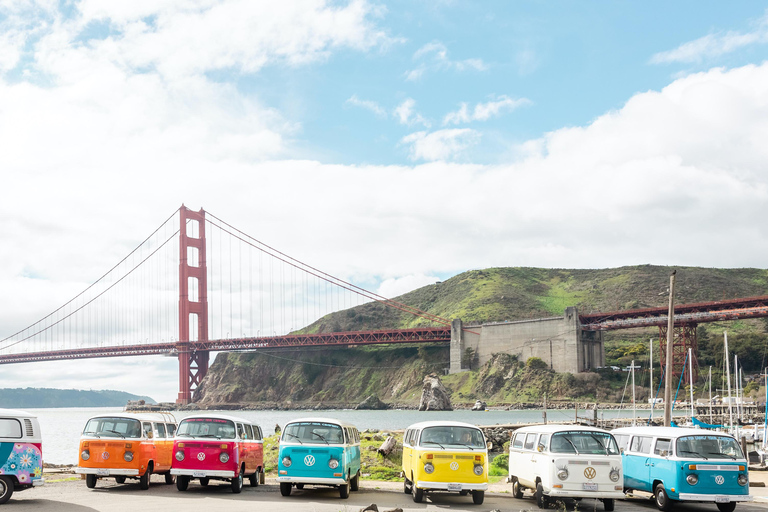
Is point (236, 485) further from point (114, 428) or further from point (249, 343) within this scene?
point (249, 343)

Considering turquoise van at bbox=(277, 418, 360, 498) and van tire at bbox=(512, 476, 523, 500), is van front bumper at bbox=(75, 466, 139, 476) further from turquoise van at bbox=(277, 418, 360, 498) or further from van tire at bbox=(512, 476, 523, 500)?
van tire at bbox=(512, 476, 523, 500)

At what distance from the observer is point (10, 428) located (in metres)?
17.8

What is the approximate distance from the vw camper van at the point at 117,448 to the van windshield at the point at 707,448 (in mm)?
14069

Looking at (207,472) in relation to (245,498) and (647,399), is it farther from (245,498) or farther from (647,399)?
(647,399)

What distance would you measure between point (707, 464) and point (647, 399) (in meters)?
113

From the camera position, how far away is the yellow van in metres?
18.4

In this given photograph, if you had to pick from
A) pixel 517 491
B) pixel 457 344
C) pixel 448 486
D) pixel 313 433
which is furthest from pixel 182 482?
pixel 457 344

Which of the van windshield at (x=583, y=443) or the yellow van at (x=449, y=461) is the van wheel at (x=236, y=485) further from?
the van windshield at (x=583, y=443)

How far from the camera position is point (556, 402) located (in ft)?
406

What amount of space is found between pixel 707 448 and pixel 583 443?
303 cm

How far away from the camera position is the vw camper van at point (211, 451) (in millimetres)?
20062

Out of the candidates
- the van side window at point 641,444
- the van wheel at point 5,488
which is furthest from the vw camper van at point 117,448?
the van side window at point 641,444

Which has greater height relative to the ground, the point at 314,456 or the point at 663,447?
the point at 663,447

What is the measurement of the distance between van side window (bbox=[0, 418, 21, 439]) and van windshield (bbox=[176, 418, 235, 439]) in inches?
162
